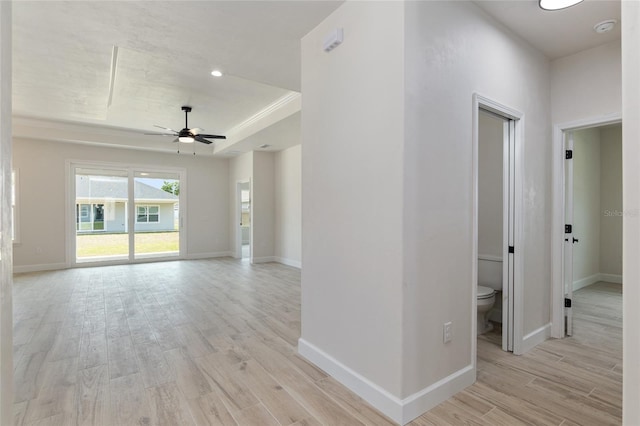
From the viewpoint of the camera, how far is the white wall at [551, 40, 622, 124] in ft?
9.05

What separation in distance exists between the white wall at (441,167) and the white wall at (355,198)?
8 cm

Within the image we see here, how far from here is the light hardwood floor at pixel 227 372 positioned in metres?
1.90

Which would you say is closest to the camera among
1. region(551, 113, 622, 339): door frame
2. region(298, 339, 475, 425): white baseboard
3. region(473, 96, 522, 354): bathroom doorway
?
region(298, 339, 475, 425): white baseboard

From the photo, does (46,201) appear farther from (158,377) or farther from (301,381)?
(301,381)

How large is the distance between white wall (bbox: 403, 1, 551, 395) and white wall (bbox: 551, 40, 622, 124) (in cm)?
86

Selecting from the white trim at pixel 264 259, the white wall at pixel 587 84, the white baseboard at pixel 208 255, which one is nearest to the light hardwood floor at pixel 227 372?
the white wall at pixel 587 84

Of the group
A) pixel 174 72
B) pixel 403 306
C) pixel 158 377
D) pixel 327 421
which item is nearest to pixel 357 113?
pixel 403 306

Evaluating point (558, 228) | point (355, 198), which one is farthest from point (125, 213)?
point (558, 228)

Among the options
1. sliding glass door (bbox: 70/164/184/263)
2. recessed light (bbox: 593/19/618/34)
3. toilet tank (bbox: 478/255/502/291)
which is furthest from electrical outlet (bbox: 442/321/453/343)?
sliding glass door (bbox: 70/164/184/263)

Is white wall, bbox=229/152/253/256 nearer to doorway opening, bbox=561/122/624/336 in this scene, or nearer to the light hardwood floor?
the light hardwood floor

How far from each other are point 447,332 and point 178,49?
129 inches

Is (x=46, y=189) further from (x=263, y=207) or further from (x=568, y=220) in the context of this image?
(x=568, y=220)

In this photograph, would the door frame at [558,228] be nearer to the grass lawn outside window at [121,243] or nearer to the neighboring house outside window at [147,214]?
the grass lawn outside window at [121,243]

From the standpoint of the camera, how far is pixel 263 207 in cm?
763
